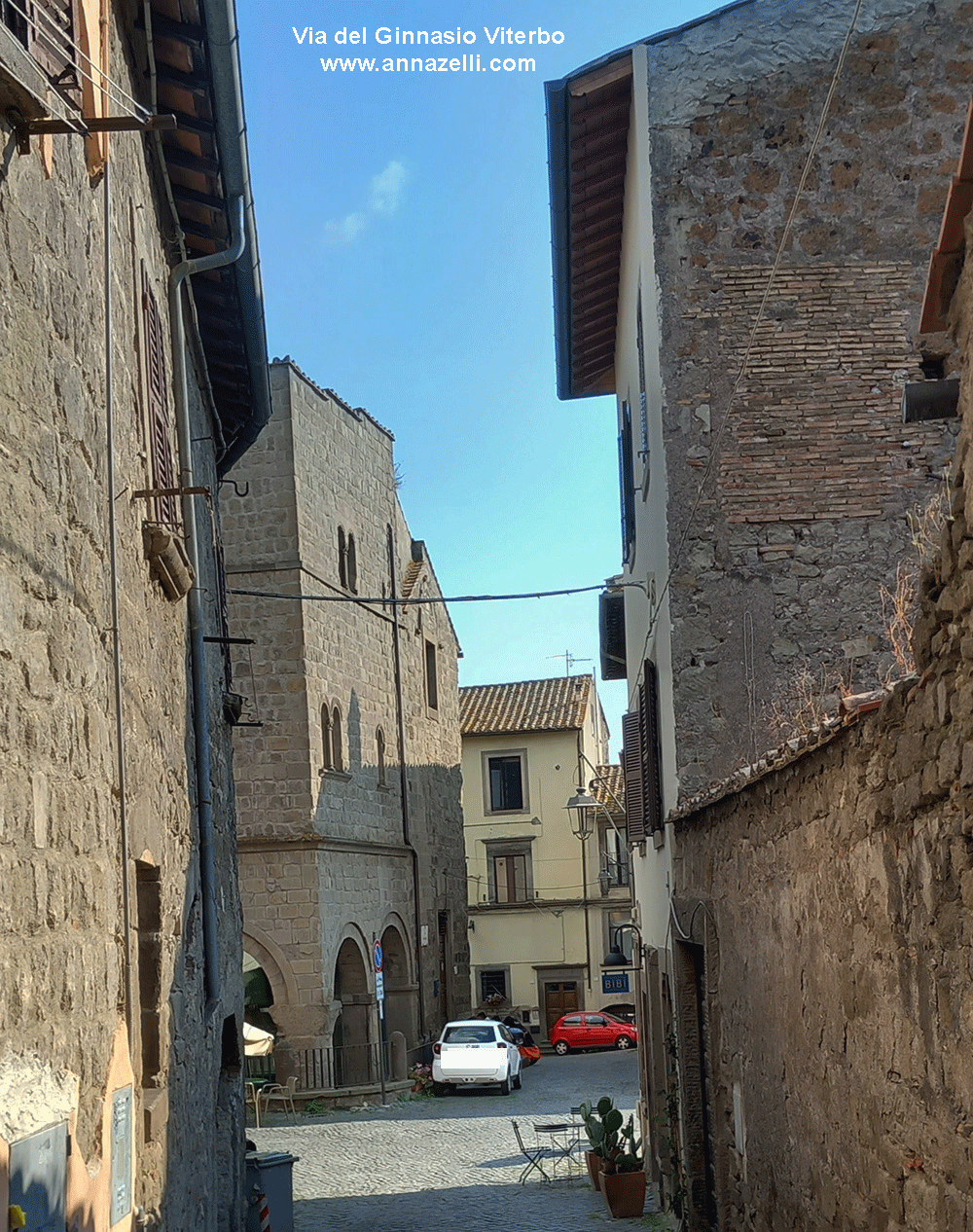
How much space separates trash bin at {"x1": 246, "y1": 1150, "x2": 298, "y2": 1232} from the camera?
11047 millimetres

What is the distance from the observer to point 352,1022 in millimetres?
23766

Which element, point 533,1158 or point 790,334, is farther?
point 533,1158

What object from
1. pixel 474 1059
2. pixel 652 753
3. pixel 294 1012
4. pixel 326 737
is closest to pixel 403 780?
pixel 326 737

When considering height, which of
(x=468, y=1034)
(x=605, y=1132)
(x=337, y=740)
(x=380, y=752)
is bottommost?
(x=468, y=1034)

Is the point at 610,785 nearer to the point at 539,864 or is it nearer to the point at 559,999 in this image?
the point at 539,864

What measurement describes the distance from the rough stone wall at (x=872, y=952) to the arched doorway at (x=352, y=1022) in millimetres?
16670

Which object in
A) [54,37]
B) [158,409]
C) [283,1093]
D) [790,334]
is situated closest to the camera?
[54,37]

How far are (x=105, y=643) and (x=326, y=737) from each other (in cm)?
1872

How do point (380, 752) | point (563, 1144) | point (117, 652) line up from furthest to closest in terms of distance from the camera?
point (380, 752) → point (563, 1144) → point (117, 652)

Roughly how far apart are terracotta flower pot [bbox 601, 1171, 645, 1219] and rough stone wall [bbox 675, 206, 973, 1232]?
5.37 metres

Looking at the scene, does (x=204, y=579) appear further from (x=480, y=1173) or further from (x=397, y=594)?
(x=397, y=594)

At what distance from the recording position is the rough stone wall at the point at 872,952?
3674mm

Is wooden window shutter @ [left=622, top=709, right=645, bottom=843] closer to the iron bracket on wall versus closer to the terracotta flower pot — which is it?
the terracotta flower pot

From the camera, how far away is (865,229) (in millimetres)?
9961
